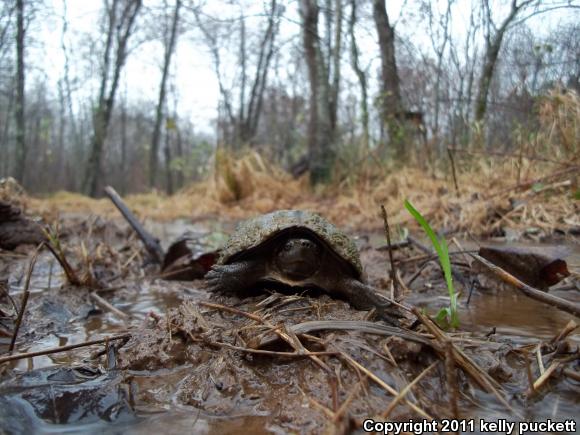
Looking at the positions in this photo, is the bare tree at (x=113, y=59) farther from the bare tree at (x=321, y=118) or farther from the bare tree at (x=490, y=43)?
the bare tree at (x=490, y=43)

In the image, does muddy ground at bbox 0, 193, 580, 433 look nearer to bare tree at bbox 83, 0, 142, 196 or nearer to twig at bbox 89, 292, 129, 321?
twig at bbox 89, 292, 129, 321

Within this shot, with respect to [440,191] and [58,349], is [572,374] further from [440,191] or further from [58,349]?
[440,191]

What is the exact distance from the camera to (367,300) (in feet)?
6.70

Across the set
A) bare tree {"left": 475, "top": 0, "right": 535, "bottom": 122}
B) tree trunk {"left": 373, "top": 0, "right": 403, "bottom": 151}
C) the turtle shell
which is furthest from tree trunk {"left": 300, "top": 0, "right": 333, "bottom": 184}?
the turtle shell

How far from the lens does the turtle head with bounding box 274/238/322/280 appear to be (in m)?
2.19

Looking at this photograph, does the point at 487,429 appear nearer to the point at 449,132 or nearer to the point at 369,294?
the point at 369,294

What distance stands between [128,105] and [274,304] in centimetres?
3687

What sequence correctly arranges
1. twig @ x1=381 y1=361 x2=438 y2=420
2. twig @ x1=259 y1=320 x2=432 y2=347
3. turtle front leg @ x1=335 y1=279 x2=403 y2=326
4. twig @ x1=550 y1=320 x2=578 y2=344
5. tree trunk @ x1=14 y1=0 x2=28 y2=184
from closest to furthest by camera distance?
twig @ x1=381 y1=361 x2=438 y2=420 → twig @ x1=550 y1=320 x2=578 y2=344 → twig @ x1=259 y1=320 x2=432 y2=347 → turtle front leg @ x1=335 y1=279 x2=403 y2=326 → tree trunk @ x1=14 y1=0 x2=28 y2=184

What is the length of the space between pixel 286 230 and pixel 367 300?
572 mm

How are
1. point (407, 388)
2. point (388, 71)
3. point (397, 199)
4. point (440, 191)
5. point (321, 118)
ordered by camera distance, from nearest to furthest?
point (407, 388)
point (440, 191)
point (397, 199)
point (388, 71)
point (321, 118)

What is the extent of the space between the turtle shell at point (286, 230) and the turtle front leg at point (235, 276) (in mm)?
80

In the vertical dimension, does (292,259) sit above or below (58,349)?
above

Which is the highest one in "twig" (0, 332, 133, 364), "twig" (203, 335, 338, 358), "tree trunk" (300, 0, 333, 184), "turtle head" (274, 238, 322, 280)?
"tree trunk" (300, 0, 333, 184)

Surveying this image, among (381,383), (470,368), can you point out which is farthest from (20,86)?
(470,368)
